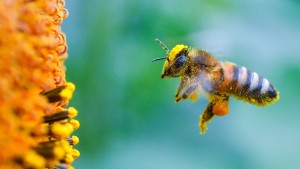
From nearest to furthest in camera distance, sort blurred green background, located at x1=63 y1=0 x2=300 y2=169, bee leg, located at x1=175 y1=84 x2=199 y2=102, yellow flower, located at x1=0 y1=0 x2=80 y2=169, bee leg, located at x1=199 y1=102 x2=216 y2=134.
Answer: yellow flower, located at x1=0 y1=0 x2=80 y2=169, bee leg, located at x1=175 y1=84 x2=199 y2=102, bee leg, located at x1=199 y1=102 x2=216 y2=134, blurred green background, located at x1=63 y1=0 x2=300 y2=169

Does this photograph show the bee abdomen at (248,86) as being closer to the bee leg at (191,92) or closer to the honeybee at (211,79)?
the honeybee at (211,79)

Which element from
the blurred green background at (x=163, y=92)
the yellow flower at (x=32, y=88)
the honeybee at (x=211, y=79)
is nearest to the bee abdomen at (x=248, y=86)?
the honeybee at (x=211, y=79)

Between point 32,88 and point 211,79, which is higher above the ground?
point 211,79

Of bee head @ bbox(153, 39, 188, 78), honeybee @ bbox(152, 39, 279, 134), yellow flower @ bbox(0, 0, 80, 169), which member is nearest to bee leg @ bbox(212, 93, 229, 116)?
honeybee @ bbox(152, 39, 279, 134)

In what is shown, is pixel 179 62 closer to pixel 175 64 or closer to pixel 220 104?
pixel 175 64

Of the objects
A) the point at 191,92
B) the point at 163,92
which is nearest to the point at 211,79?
the point at 191,92

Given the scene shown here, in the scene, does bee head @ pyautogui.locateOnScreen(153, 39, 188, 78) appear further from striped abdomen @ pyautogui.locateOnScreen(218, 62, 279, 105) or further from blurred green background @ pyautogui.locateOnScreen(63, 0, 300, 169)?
blurred green background @ pyautogui.locateOnScreen(63, 0, 300, 169)

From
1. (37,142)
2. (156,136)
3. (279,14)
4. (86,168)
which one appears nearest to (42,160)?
(37,142)
